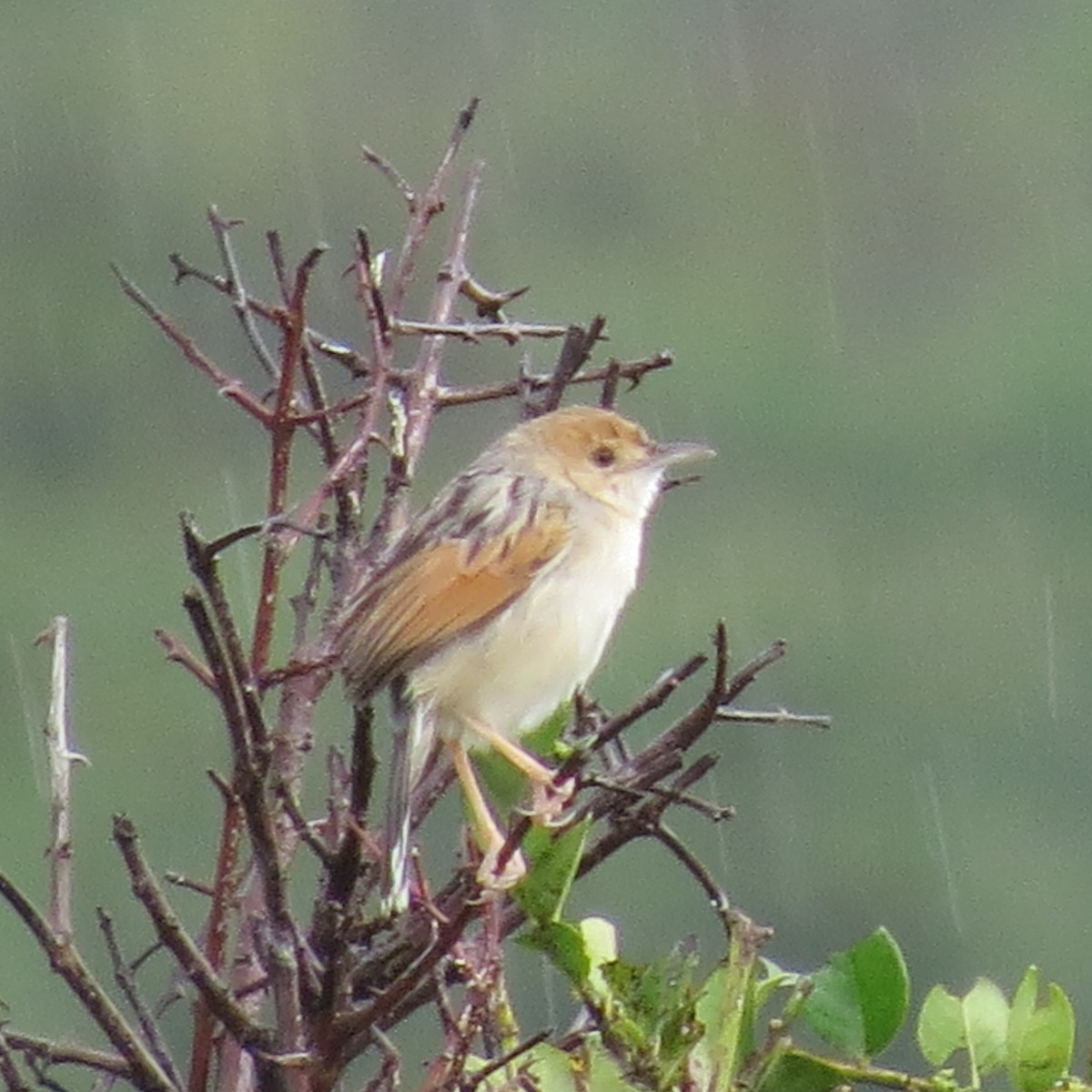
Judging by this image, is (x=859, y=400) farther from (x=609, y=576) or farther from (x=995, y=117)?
(x=609, y=576)

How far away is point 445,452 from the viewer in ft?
83.8

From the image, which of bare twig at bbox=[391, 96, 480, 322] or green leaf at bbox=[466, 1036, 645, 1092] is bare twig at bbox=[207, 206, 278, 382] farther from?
green leaf at bbox=[466, 1036, 645, 1092]

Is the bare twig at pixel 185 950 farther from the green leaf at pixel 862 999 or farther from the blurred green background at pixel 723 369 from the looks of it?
the blurred green background at pixel 723 369

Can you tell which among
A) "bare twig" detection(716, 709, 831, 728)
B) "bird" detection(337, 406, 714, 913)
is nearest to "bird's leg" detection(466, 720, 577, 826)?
"bird" detection(337, 406, 714, 913)

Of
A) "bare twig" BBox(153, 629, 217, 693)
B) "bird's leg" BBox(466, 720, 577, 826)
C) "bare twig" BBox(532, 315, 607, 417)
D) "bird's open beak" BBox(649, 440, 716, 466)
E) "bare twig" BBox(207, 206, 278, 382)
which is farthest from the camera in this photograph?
"bird's open beak" BBox(649, 440, 716, 466)

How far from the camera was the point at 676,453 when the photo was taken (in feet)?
13.5

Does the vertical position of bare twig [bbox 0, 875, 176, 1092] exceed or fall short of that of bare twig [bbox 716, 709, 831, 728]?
it falls short

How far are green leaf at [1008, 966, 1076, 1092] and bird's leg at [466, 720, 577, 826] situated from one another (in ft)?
1.22

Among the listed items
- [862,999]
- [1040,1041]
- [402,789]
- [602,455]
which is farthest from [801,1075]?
[602,455]

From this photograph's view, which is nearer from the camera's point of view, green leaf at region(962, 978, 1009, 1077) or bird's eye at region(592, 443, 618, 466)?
green leaf at region(962, 978, 1009, 1077)

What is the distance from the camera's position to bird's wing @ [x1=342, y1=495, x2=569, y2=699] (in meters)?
2.95

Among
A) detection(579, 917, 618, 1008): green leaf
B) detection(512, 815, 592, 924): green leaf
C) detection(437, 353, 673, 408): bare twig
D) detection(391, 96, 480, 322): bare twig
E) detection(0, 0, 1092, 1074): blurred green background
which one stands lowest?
detection(0, 0, 1092, 1074): blurred green background

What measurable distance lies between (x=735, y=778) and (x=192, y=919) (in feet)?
34.1

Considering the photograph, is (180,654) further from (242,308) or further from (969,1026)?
(969,1026)
